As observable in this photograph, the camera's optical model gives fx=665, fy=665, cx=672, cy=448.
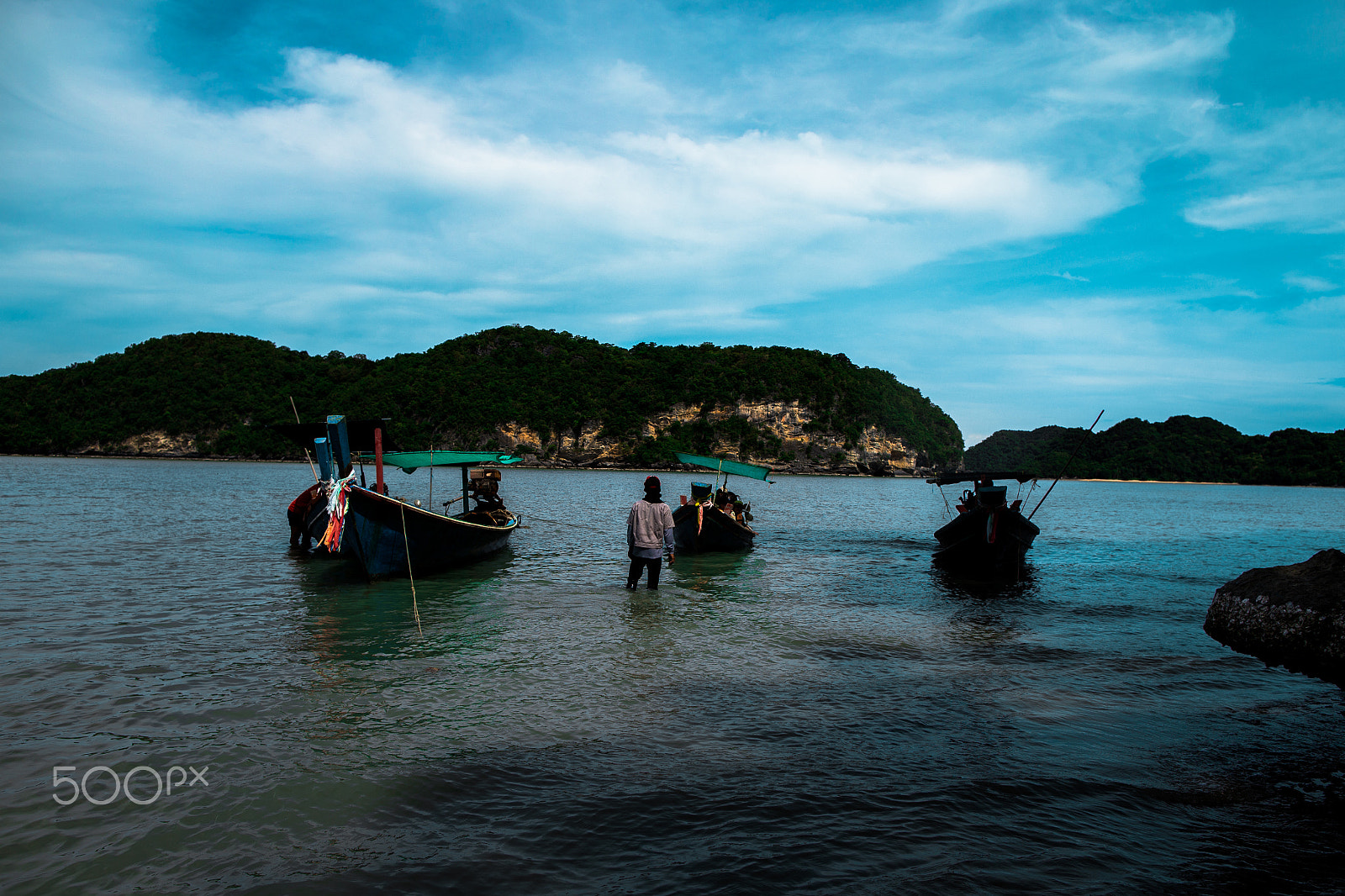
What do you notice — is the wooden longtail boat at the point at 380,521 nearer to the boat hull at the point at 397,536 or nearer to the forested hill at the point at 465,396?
the boat hull at the point at 397,536

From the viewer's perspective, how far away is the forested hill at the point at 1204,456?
128 meters

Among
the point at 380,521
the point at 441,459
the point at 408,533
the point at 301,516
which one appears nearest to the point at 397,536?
the point at 408,533

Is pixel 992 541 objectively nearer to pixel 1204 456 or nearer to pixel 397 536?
pixel 397 536

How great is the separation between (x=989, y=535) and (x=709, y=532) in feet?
27.9

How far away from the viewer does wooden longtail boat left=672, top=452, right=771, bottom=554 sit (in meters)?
21.7

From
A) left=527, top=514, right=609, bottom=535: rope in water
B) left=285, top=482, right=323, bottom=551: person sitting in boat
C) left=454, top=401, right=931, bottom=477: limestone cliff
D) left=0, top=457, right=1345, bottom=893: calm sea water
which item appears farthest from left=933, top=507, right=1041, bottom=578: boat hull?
left=454, top=401, right=931, bottom=477: limestone cliff

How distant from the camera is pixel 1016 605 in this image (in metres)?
15.0

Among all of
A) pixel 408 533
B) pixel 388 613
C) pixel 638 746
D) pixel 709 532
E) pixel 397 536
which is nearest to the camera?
pixel 638 746

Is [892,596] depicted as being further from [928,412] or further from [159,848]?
[928,412]

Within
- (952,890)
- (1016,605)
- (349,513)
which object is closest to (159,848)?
(952,890)

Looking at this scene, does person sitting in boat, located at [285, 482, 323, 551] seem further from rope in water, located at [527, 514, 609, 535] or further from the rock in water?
the rock in water

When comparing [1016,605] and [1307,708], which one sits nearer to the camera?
[1307,708]

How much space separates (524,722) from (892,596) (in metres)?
10.9

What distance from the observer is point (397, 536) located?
1503 centimetres
